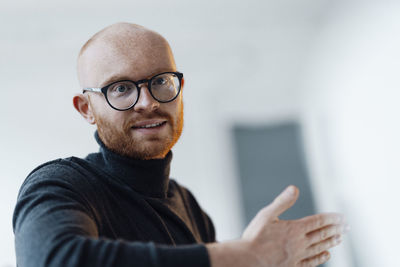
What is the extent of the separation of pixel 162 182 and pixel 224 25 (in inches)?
129

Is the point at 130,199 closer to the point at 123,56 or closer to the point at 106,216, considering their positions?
the point at 106,216

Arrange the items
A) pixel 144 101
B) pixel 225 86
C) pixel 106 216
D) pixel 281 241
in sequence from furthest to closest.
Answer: pixel 225 86, pixel 144 101, pixel 106 216, pixel 281 241

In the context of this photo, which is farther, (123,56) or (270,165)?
(270,165)

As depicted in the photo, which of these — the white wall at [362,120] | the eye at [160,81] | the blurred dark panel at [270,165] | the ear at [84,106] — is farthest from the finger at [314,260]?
the blurred dark panel at [270,165]

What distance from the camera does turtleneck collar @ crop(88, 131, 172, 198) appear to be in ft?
3.43

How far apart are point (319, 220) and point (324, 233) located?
0.03 metres

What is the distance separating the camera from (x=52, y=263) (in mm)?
629

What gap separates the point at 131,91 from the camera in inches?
39.8

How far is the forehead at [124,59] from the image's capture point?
1.01 meters

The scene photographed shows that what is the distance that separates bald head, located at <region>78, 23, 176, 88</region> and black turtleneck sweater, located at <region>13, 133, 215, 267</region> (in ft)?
0.72

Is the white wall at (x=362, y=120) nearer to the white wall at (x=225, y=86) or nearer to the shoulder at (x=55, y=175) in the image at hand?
the white wall at (x=225, y=86)

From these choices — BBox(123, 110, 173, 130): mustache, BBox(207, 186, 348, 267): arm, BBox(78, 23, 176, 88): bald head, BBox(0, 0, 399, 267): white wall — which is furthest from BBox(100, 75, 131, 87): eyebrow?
BBox(0, 0, 399, 267): white wall

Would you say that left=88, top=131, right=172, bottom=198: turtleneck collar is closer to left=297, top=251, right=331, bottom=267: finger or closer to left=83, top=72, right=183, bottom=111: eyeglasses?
left=83, top=72, right=183, bottom=111: eyeglasses

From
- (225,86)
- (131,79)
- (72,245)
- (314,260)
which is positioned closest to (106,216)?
(72,245)
